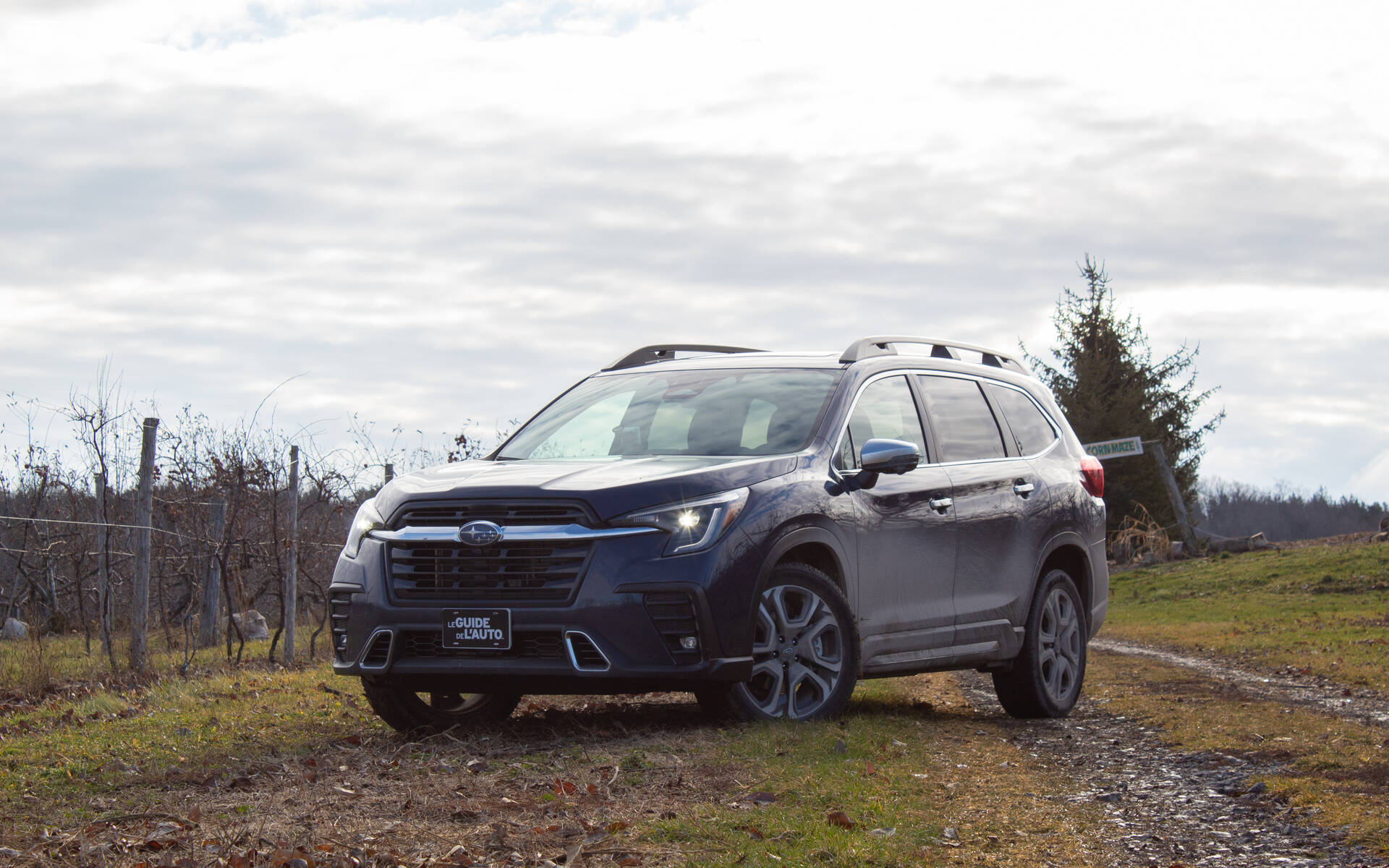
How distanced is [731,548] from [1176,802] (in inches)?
82.8

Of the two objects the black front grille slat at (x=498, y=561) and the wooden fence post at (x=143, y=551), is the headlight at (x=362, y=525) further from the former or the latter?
the wooden fence post at (x=143, y=551)

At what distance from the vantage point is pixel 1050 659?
8867mm

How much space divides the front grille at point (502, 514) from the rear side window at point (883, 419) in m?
1.63

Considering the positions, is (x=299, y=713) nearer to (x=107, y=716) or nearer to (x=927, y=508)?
(x=107, y=716)

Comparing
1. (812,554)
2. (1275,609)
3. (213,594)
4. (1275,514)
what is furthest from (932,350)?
(1275,514)

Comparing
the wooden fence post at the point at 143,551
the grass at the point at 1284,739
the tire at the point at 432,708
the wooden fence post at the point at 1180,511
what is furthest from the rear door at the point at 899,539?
the wooden fence post at the point at 1180,511

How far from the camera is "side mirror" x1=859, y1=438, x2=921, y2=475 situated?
714cm

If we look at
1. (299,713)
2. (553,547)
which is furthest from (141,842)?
(299,713)

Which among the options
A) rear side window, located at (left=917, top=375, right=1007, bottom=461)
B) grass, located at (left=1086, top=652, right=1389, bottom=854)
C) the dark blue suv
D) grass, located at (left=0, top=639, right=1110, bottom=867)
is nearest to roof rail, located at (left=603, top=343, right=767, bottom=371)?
the dark blue suv

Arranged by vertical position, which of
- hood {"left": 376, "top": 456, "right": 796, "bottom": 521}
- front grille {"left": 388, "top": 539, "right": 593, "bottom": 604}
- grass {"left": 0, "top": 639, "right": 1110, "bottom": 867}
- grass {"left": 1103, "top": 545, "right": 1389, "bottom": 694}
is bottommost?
grass {"left": 1103, "top": 545, "right": 1389, "bottom": 694}

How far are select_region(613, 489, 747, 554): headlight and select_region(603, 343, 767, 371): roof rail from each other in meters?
2.25

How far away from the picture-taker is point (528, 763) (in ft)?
19.3

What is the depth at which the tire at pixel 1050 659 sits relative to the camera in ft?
28.3

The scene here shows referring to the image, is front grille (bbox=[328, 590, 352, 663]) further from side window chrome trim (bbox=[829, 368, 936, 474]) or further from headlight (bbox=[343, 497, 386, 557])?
side window chrome trim (bbox=[829, 368, 936, 474])
